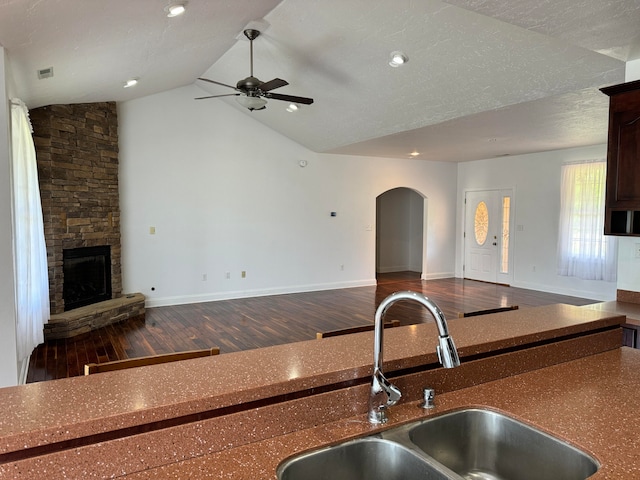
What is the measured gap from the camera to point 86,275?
594cm

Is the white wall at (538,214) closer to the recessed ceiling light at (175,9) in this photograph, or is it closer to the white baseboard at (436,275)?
the white baseboard at (436,275)

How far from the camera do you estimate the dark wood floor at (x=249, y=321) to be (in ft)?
15.1

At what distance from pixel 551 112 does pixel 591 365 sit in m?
4.14

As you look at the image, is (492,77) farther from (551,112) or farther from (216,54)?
(216,54)

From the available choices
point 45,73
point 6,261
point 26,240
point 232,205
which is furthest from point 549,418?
point 232,205

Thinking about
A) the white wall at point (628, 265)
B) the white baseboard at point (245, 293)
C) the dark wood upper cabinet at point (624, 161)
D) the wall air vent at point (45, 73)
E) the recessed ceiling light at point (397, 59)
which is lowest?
the white baseboard at point (245, 293)

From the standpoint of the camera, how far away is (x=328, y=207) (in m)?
8.33

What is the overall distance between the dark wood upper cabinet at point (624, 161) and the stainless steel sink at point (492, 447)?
253cm

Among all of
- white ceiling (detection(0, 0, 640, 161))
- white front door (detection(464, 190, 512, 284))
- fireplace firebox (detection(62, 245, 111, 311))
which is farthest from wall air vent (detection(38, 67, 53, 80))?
white front door (detection(464, 190, 512, 284))

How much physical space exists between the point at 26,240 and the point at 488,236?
8158 mm

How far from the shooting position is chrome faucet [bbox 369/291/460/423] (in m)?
1.03

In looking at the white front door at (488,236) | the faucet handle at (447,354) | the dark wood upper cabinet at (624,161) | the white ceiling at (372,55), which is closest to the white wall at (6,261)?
the white ceiling at (372,55)

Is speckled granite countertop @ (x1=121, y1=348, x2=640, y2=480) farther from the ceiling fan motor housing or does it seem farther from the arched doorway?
the arched doorway

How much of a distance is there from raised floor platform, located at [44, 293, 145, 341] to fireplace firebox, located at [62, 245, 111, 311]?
0.14 m
